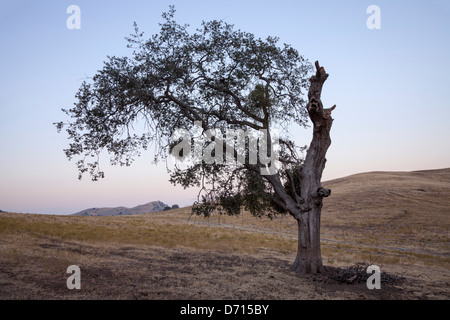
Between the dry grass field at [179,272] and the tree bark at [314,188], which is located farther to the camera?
the tree bark at [314,188]

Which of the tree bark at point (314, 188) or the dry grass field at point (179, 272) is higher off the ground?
the tree bark at point (314, 188)

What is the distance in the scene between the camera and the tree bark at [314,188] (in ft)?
48.2

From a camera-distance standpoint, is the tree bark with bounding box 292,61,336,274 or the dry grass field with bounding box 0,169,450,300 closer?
the dry grass field with bounding box 0,169,450,300

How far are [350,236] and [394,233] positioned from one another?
653 cm

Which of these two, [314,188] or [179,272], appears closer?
[179,272]

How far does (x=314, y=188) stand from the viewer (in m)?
15.3

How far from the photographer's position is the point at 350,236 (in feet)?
137

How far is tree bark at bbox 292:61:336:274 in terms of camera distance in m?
14.7

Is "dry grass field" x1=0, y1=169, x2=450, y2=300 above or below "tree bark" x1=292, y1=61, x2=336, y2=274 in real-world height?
below
